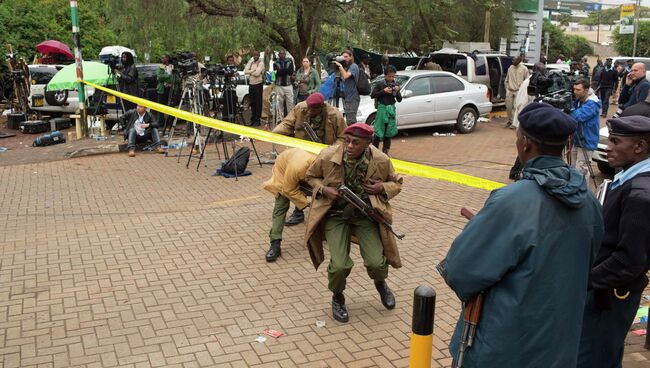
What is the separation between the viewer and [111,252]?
6695mm

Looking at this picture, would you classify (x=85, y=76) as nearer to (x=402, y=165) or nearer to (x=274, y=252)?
(x=274, y=252)

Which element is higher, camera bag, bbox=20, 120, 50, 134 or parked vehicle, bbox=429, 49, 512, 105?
parked vehicle, bbox=429, 49, 512, 105

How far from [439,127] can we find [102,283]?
458 inches

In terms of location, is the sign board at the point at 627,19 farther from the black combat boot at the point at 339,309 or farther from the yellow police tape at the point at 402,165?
the black combat boot at the point at 339,309

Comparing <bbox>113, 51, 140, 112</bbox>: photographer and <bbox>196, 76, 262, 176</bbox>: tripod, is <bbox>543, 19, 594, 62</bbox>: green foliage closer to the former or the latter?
<bbox>113, 51, 140, 112</bbox>: photographer

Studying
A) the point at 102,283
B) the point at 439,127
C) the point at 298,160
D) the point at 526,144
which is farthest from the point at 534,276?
the point at 439,127

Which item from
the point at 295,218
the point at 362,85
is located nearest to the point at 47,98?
the point at 362,85

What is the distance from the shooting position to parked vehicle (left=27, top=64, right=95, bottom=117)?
15805mm

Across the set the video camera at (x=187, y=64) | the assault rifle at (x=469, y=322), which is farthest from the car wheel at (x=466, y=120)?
the assault rifle at (x=469, y=322)

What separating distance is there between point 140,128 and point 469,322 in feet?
35.9

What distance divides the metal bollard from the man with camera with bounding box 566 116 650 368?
0.90 metres

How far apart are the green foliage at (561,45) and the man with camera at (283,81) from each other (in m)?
38.7

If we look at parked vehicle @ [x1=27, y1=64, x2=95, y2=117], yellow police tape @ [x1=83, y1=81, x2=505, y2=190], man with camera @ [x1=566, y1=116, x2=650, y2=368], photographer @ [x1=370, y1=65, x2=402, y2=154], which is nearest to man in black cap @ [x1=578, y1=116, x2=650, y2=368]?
man with camera @ [x1=566, y1=116, x2=650, y2=368]

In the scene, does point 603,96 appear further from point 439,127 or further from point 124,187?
point 124,187
